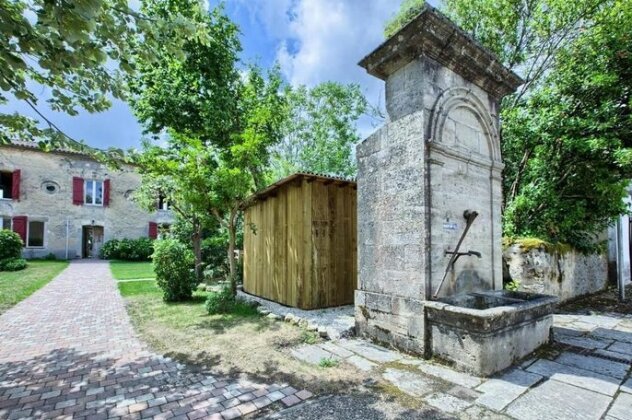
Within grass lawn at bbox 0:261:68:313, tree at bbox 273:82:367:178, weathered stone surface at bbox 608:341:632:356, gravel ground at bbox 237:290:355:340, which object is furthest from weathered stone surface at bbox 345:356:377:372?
tree at bbox 273:82:367:178

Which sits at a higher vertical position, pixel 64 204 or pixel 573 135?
pixel 573 135

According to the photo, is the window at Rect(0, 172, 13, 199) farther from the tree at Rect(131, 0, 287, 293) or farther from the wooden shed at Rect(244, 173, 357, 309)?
the wooden shed at Rect(244, 173, 357, 309)

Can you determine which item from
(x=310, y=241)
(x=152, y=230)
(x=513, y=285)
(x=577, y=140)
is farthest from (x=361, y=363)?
(x=152, y=230)

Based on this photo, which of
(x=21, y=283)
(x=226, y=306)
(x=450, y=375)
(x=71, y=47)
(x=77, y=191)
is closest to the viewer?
(x=71, y=47)

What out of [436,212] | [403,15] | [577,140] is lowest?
[436,212]

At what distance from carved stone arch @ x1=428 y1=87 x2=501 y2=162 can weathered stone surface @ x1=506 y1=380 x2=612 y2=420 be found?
293cm

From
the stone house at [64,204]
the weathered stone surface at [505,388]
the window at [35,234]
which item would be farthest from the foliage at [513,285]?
the window at [35,234]

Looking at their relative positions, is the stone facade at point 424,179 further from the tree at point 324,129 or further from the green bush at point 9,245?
the green bush at point 9,245

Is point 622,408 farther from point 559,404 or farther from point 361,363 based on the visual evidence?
point 361,363

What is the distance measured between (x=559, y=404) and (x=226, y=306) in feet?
18.7

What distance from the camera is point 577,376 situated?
11.4 feet

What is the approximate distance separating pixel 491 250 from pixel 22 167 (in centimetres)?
2400

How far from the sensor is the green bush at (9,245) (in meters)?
14.6

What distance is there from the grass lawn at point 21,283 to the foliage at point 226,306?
451 cm
